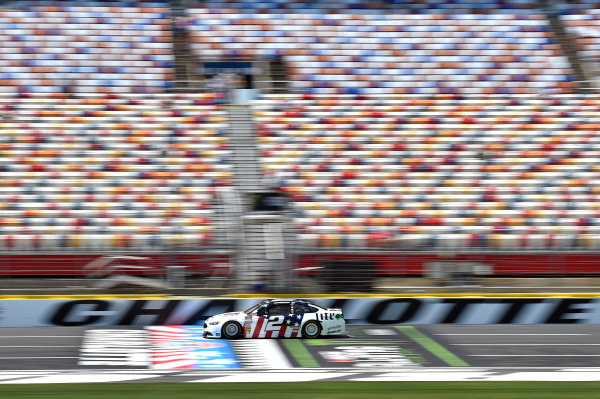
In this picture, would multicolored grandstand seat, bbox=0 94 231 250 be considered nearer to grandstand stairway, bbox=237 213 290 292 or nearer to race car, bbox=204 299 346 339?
grandstand stairway, bbox=237 213 290 292

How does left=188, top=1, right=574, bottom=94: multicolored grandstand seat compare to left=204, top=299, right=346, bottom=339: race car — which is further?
left=188, top=1, right=574, bottom=94: multicolored grandstand seat

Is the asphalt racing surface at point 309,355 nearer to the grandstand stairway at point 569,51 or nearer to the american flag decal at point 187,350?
the american flag decal at point 187,350

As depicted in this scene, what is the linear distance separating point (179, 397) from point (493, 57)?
19888mm

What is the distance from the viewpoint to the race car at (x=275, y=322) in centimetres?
1753

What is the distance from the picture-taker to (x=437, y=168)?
24.4 m

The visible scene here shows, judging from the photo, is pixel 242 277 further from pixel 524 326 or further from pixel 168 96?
pixel 168 96

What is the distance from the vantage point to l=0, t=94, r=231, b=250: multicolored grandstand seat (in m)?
21.6

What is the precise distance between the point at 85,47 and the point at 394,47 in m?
10.5

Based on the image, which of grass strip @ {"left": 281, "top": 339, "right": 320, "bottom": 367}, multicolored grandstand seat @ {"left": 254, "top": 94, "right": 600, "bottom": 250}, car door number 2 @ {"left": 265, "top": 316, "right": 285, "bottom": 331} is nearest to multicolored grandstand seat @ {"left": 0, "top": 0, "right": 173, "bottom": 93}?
multicolored grandstand seat @ {"left": 254, "top": 94, "right": 600, "bottom": 250}

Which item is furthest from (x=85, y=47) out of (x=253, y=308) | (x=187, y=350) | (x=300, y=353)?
(x=300, y=353)

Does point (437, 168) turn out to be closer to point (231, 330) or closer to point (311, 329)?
point (311, 329)

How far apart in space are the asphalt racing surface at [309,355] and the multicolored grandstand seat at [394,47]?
34.8ft

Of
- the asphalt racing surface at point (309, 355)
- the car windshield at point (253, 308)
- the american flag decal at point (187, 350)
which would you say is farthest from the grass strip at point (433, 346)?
the american flag decal at point (187, 350)

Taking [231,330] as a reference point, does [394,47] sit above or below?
above
